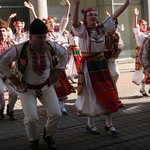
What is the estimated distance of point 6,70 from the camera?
494 centimetres

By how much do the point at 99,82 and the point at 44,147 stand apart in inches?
53.2

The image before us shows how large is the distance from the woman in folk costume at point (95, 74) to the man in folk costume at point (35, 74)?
2.19ft

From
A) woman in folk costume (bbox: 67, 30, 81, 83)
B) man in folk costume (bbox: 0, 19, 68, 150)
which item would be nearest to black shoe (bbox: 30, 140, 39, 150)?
man in folk costume (bbox: 0, 19, 68, 150)

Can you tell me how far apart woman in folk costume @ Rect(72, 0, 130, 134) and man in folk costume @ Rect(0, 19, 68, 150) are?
67cm

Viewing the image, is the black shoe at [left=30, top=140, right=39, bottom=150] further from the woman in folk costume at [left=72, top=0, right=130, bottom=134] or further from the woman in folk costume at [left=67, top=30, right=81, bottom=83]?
the woman in folk costume at [left=67, top=30, right=81, bottom=83]

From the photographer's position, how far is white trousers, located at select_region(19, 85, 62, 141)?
4.99 meters

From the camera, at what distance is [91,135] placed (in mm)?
5898

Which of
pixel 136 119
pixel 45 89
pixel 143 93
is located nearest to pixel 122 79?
pixel 143 93

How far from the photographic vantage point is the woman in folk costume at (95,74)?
5758mm

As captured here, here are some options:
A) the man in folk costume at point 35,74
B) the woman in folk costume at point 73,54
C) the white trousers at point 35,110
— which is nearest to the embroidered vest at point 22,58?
the man in folk costume at point 35,74

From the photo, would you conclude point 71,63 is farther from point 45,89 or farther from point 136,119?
point 45,89

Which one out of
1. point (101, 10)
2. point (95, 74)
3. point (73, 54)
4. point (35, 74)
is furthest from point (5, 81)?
point (101, 10)

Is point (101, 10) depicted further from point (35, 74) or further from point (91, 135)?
point (35, 74)

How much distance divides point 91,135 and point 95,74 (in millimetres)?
998
